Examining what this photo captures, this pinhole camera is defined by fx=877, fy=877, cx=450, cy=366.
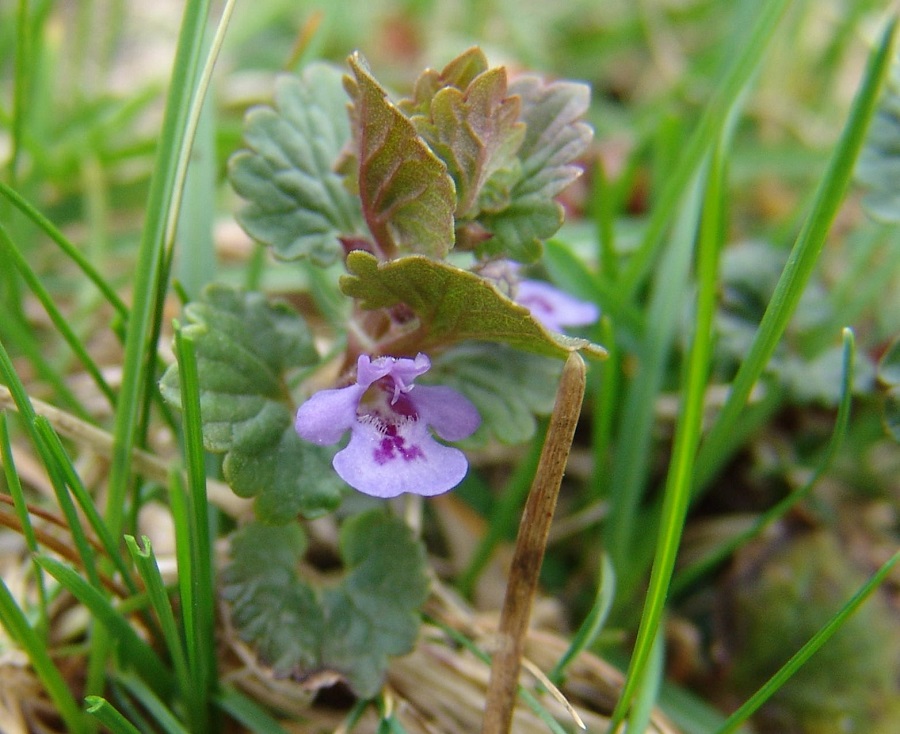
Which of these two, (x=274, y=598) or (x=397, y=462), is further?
(x=274, y=598)

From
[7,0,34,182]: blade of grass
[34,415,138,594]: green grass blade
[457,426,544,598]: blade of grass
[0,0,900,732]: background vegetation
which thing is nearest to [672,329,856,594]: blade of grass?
[0,0,900,732]: background vegetation

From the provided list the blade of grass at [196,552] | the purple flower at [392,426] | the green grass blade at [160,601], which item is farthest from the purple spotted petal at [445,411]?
the green grass blade at [160,601]

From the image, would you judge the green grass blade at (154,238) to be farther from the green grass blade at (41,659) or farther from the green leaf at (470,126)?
the green leaf at (470,126)

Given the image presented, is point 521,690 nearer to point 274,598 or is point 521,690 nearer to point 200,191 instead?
point 274,598

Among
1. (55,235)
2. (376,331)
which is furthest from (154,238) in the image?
(376,331)

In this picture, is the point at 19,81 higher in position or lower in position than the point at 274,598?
higher

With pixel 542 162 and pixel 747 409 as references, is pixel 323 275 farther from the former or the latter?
pixel 747 409

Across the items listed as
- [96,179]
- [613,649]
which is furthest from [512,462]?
[96,179]
